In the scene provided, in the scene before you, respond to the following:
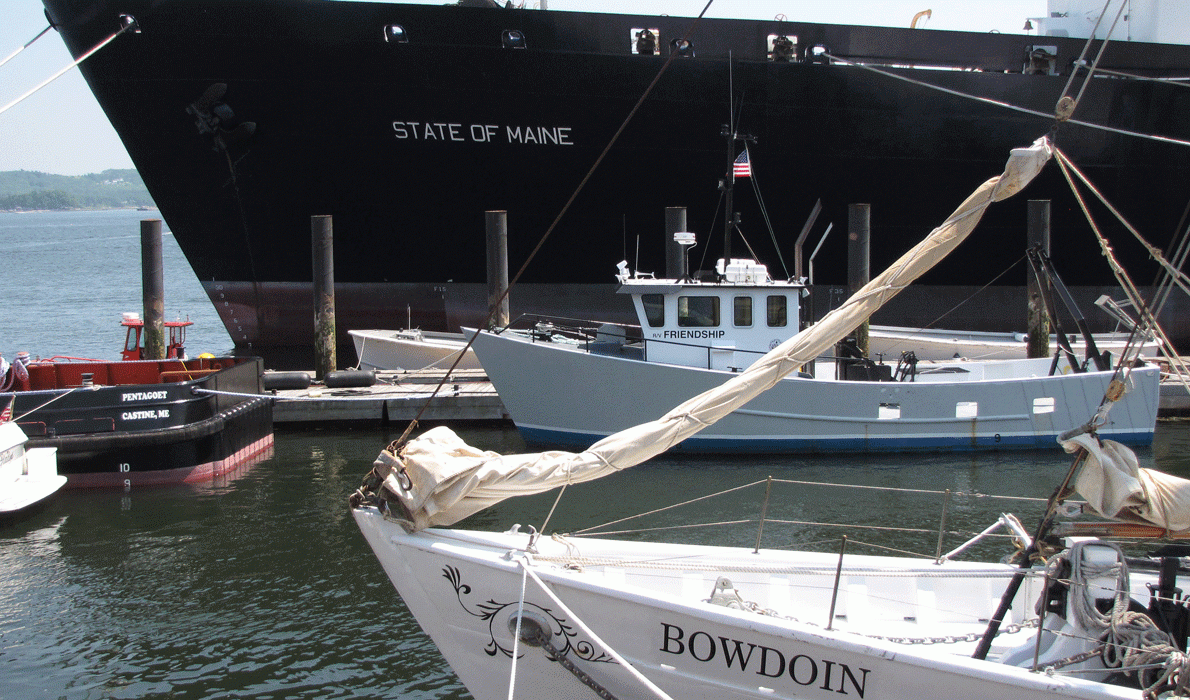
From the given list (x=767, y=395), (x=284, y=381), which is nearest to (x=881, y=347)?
(x=767, y=395)

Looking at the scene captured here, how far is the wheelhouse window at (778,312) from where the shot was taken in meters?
13.2

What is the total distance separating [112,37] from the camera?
59.7ft

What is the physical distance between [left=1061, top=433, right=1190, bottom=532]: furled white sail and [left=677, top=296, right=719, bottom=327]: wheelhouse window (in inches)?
329

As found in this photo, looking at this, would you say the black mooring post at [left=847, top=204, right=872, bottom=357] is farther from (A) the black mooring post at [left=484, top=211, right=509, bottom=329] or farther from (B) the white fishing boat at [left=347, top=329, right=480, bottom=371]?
(B) the white fishing boat at [left=347, top=329, right=480, bottom=371]

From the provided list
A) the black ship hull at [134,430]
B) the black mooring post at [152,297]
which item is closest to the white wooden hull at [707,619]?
the black ship hull at [134,430]

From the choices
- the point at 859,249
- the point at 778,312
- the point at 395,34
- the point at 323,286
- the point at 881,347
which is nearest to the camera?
the point at 778,312

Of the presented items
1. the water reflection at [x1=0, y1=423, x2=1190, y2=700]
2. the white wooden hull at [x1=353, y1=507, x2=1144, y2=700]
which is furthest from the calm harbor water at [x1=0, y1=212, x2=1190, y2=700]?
the white wooden hull at [x1=353, y1=507, x2=1144, y2=700]

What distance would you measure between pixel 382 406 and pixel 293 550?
17.2ft

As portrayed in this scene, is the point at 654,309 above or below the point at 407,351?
above

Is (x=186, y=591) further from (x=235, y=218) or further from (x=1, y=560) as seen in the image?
(x=235, y=218)

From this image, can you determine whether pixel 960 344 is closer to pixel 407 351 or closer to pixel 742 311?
pixel 742 311

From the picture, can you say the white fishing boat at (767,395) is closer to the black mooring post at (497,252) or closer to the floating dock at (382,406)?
the floating dock at (382,406)

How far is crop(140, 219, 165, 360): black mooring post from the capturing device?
1480 centimetres

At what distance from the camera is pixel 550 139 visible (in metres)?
19.4
